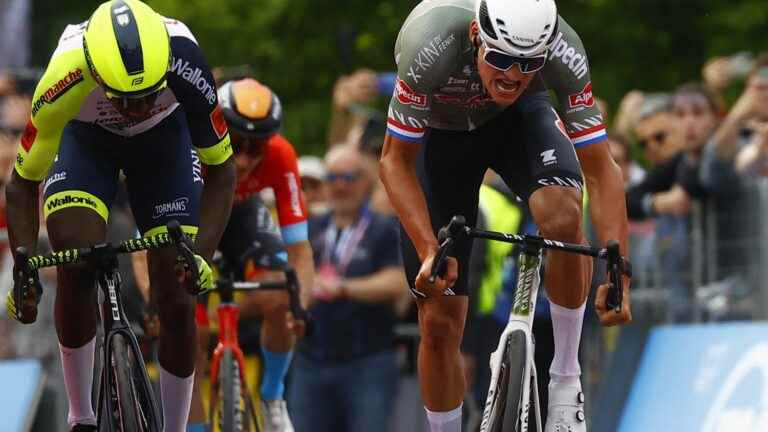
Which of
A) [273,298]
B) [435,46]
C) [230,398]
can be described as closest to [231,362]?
[230,398]

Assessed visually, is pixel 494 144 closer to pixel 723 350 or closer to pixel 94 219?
pixel 94 219

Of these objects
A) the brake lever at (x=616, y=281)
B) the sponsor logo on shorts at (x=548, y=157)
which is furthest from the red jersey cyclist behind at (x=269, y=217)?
the brake lever at (x=616, y=281)

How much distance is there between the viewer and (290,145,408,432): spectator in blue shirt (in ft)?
39.1

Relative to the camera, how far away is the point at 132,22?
8180 millimetres

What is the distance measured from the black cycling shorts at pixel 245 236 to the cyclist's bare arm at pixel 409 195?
234 centimetres

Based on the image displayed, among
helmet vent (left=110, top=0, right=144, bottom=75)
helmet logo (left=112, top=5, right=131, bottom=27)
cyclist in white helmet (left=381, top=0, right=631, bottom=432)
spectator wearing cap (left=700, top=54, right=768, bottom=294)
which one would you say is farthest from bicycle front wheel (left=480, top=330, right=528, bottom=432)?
spectator wearing cap (left=700, top=54, right=768, bottom=294)

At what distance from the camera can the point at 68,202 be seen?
28.1ft

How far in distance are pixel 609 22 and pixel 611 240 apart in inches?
583

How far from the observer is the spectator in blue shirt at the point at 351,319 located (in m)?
11.9

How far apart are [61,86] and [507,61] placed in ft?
7.16

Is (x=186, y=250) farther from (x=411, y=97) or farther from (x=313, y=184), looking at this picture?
(x=313, y=184)

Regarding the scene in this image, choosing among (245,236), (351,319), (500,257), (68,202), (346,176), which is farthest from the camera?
(346,176)

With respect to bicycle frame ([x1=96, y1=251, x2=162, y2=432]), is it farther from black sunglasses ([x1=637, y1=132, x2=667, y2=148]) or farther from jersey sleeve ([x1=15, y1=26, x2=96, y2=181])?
black sunglasses ([x1=637, y1=132, x2=667, y2=148])

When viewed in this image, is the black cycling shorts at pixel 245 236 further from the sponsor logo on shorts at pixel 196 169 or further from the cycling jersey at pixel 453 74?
the cycling jersey at pixel 453 74
